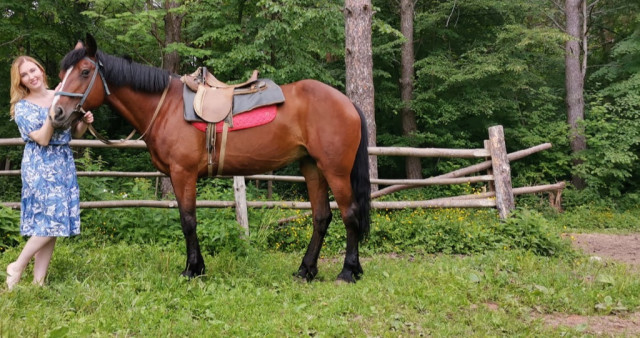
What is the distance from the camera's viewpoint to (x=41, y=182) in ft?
10.7

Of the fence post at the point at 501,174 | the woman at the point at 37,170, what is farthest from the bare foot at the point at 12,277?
the fence post at the point at 501,174

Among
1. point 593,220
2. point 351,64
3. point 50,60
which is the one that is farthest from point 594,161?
point 50,60

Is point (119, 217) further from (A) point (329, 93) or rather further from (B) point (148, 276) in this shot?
(A) point (329, 93)

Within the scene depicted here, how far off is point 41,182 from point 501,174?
17.4 feet

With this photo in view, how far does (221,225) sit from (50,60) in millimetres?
10022

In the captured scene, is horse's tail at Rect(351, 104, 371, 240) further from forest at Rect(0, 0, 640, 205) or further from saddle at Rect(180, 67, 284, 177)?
forest at Rect(0, 0, 640, 205)

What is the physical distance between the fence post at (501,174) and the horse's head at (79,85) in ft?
15.9

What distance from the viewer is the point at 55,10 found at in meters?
9.32

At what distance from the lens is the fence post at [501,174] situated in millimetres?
5789

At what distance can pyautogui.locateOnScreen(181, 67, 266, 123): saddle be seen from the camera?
3.67 metres

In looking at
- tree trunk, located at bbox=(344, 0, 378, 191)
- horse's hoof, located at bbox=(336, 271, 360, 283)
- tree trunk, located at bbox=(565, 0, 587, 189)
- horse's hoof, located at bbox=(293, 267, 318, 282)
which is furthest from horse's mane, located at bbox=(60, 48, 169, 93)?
tree trunk, located at bbox=(565, 0, 587, 189)

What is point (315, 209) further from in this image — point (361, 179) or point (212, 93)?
point (212, 93)

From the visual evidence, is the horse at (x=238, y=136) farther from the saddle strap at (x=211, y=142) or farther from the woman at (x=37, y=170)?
the woman at (x=37, y=170)

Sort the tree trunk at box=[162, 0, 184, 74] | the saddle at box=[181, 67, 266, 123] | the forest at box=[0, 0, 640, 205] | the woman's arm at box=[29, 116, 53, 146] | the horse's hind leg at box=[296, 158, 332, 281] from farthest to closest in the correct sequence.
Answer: the tree trunk at box=[162, 0, 184, 74] → the forest at box=[0, 0, 640, 205] → the horse's hind leg at box=[296, 158, 332, 281] → the saddle at box=[181, 67, 266, 123] → the woman's arm at box=[29, 116, 53, 146]
